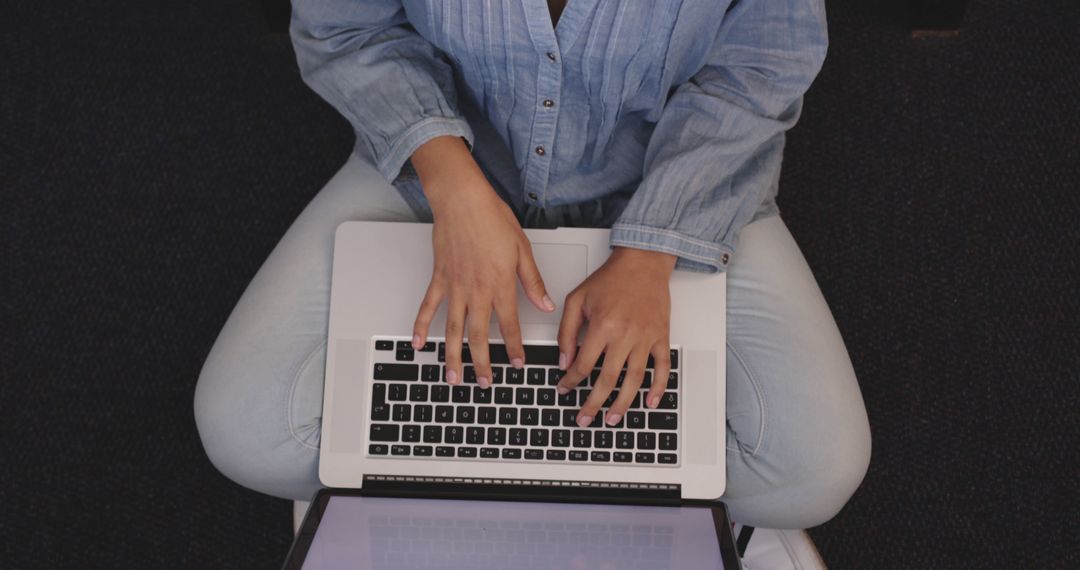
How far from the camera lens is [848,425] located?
0.90 meters

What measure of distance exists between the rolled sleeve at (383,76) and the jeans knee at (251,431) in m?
0.30

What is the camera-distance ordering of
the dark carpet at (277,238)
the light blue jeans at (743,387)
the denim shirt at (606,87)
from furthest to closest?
the dark carpet at (277,238), the light blue jeans at (743,387), the denim shirt at (606,87)

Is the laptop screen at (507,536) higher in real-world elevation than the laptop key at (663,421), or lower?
lower

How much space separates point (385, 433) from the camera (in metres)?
0.87

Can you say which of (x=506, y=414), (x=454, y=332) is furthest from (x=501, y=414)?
(x=454, y=332)

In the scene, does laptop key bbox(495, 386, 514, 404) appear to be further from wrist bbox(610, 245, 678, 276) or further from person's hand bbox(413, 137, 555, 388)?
wrist bbox(610, 245, 678, 276)

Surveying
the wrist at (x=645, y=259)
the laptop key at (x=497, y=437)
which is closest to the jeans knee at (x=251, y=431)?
the laptop key at (x=497, y=437)

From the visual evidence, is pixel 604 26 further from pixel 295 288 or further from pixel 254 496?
pixel 254 496

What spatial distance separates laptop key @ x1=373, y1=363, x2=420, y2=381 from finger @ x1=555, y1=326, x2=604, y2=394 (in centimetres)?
17

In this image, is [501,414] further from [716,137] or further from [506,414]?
[716,137]

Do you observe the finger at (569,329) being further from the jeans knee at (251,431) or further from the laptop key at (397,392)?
the jeans knee at (251,431)

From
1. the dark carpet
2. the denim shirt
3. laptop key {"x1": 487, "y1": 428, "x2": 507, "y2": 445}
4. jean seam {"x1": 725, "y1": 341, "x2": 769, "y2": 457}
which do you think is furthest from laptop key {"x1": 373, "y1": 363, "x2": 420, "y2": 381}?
the dark carpet

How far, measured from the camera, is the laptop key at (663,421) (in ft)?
2.82

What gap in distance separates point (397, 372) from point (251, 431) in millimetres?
194
